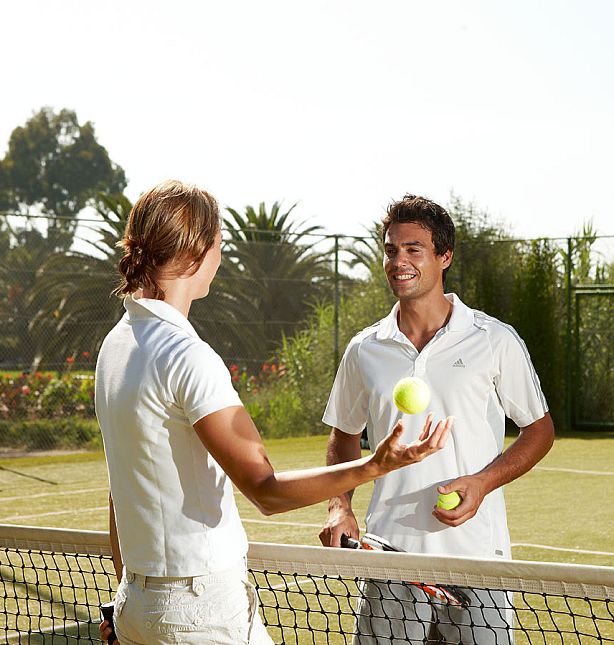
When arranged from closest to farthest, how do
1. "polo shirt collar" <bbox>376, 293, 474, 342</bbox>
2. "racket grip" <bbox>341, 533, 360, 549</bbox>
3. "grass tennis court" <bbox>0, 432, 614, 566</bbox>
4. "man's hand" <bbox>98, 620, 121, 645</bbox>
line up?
"man's hand" <bbox>98, 620, 121, 645</bbox> < "racket grip" <bbox>341, 533, 360, 549</bbox> < "polo shirt collar" <bbox>376, 293, 474, 342</bbox> < "grass tennis court" <bbox>0, 432, 614, 566</bbox>

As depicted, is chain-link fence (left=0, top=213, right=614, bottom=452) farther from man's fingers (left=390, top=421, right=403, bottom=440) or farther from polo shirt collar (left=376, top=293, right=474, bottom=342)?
man's fingers (left=390, top=421, right=403, bottom=440)

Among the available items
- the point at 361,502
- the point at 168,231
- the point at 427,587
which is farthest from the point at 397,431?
the point at 361,502

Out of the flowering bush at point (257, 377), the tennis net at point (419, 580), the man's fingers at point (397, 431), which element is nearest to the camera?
the man's fingers at point (397, 431)

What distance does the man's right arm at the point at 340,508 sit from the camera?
338cm

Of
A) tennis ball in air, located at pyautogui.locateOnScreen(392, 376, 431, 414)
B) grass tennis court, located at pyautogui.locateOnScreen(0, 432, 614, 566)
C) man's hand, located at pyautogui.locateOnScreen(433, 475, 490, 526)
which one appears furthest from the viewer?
grass tennis court, located at pyautogui.locateOnScreen(0, 432, 614, 566)

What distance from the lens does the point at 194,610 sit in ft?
7.27

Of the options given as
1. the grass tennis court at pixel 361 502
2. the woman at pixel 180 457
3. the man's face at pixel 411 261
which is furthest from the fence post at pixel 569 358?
the woman at pixel 180 457

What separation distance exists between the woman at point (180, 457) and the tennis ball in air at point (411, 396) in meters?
0.82

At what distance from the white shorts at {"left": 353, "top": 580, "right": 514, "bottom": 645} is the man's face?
0.92 m

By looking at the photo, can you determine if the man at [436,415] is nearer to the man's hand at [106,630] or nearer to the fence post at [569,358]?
the man's hand at [106,630]

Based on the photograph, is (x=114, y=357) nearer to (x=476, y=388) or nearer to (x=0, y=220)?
(x=476, y=388)

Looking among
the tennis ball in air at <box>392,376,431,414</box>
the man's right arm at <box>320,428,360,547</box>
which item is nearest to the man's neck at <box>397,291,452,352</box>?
the man's right arm at <box>320,428,360,547</box>

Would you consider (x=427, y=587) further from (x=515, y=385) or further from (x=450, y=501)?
(x=515, y=385)

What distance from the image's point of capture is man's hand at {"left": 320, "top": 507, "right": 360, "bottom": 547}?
11.1 ft
